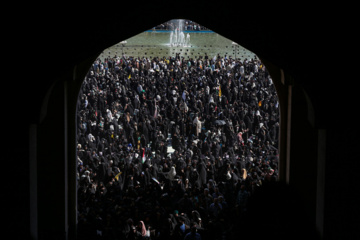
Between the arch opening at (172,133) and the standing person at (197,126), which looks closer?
the arch opening at (172,133)

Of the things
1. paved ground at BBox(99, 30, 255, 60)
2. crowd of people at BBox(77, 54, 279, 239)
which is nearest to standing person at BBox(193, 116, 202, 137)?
crowd of people at BBox(77, 54, 279, 239)

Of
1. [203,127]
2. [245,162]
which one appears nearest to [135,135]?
[203,127]

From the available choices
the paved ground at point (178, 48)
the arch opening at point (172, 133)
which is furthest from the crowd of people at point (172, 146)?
the paved ground at point (178, 48)

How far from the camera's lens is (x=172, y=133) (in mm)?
20453

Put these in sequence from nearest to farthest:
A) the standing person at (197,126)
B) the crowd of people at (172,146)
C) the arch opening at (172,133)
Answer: the crowd of people at (172,146) < the arch opening at (172,133) < the standing person at (197,126)

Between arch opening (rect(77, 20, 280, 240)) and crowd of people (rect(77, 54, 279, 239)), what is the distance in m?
0.04

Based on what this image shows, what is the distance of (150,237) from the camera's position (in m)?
10.1

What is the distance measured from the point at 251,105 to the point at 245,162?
920 centimetres

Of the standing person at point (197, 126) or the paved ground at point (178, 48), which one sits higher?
the paved ground at point (178, 48)

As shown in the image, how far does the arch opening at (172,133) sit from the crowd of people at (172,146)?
0.04m

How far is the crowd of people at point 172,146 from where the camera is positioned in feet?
34.7

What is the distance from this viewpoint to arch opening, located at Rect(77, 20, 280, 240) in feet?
41.0

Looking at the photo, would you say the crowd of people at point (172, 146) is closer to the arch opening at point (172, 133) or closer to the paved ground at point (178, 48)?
the arch opening at point (172, 133)
